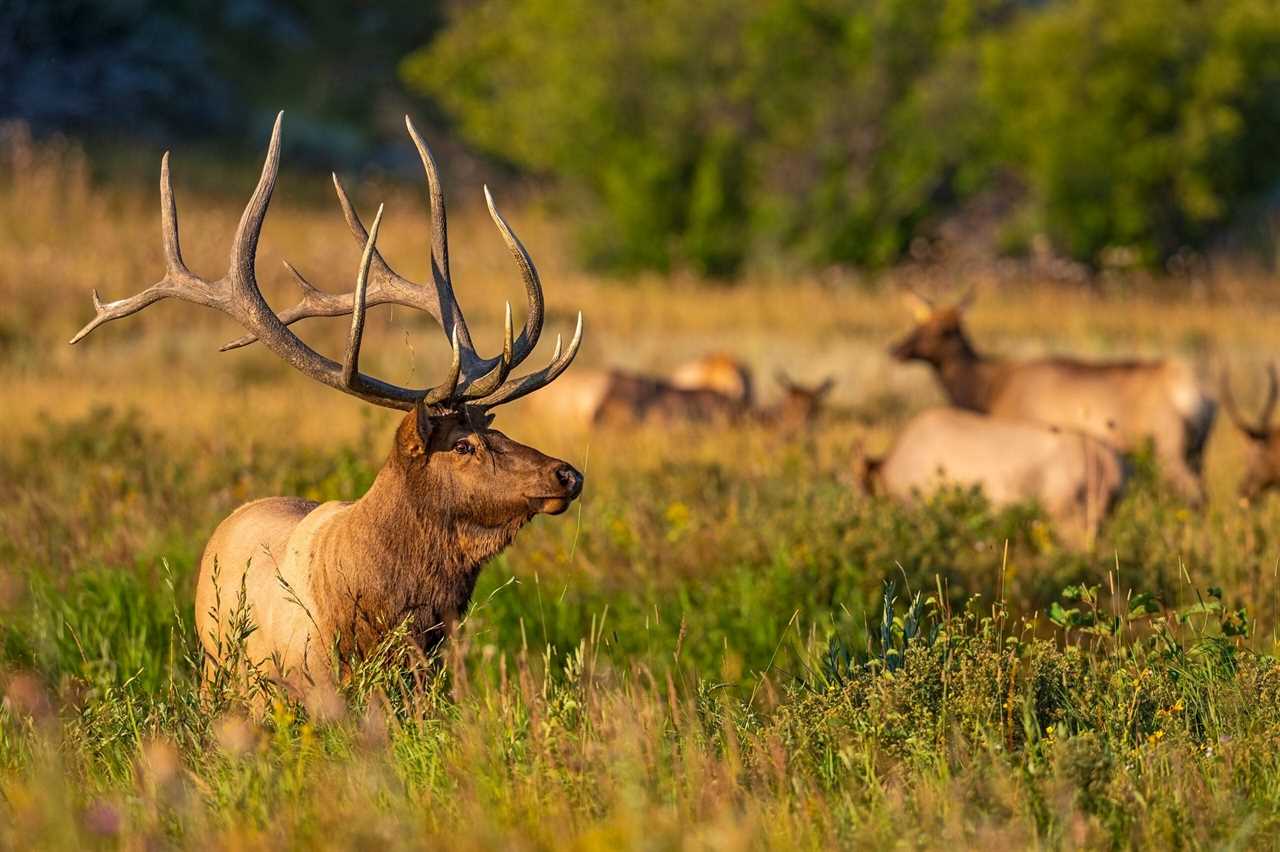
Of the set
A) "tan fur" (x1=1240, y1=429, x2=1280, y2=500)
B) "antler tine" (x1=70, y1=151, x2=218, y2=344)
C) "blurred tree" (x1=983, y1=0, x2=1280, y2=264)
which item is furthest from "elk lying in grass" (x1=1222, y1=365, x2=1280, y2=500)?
"blurred tree" (x1=983, y1=0, x2=1280, y2=264)

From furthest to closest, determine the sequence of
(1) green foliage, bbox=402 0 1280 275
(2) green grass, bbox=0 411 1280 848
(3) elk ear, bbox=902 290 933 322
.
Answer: (1) green foliage, bbox=402 0 1280 275 < (3) elk ear, bbox=902 290 933 322 < (2) green grass, bbox=0 411 1280 848

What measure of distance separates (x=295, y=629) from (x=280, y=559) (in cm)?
34

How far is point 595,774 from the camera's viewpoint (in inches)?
170

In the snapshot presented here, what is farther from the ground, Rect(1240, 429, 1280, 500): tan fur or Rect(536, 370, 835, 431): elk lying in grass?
Rect(536, 370, 835, 431): elk lying in grass

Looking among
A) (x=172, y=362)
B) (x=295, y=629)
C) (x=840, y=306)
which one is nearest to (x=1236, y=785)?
(x=295, y=629)

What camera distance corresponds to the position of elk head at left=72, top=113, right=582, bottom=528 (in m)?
5.55

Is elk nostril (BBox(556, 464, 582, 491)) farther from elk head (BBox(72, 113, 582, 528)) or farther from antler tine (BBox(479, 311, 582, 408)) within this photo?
antler tine (BBox(479, 311, 582, 408))

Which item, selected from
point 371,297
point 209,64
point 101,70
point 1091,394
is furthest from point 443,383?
point 209,64

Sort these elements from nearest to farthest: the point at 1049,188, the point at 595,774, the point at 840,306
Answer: the point at 595,774 < the point at 840,306 < the point at 1049,188

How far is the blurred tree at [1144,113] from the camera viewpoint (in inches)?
1112

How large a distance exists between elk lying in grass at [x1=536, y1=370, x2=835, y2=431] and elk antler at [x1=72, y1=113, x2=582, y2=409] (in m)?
7.66

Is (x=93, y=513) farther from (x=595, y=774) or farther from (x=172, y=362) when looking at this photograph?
(x=172, y=362)

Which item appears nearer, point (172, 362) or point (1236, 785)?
point (1236, 785)

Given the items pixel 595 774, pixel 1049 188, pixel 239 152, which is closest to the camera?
pixel 595 774
